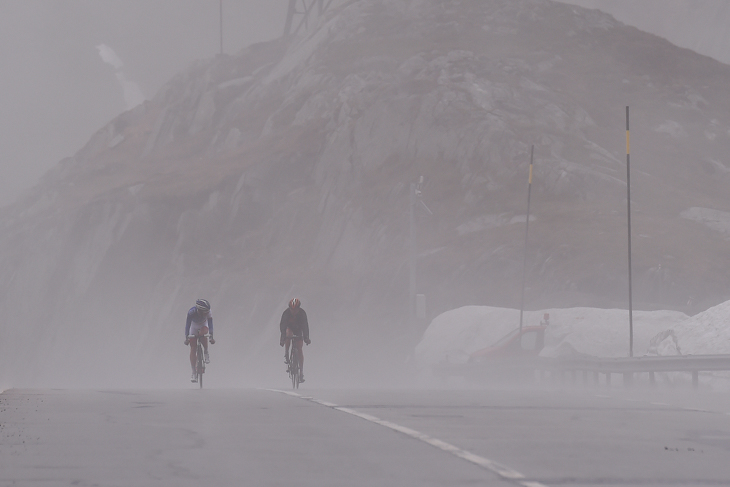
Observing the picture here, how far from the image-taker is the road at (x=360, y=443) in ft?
24.3

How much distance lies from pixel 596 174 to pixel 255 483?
64044mm

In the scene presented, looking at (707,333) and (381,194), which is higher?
(381,194)

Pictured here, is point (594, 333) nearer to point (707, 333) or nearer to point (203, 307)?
point (707, 333)

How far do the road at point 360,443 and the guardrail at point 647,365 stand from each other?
18.1 feet

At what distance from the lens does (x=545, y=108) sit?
80000 mm

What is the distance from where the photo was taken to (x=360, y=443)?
31.1ft

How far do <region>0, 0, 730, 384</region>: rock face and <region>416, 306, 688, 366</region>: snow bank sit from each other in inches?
470

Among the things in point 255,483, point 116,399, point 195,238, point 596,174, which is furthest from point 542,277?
point 255,483

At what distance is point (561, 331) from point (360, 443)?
24343 mm

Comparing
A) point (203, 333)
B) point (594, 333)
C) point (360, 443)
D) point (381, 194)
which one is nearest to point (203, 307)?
point (203, 333)

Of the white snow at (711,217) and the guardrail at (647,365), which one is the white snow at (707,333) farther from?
the white snow at (711,217)

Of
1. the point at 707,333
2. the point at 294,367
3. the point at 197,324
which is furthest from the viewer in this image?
the point at 707,333

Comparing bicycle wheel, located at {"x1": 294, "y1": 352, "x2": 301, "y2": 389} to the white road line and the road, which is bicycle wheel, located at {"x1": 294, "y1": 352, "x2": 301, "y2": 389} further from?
the white road line

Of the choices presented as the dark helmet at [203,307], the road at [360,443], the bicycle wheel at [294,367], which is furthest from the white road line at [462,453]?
the bicycle wheel at [294,367]
